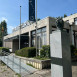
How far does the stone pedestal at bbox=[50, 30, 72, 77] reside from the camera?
433 cm

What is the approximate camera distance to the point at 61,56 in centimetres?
432

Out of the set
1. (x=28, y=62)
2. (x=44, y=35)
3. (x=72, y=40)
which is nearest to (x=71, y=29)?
(x=72, y=40)

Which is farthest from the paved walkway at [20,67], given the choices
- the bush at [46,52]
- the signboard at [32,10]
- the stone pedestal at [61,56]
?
the signboard at [32,10]

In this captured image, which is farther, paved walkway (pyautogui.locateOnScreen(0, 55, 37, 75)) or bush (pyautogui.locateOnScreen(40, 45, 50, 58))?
bush (pyautogui.locateOnScreen(40, 45, 50, 58))

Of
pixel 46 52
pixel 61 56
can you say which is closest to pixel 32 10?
pixel 46 52

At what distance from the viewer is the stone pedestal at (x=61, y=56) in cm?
433

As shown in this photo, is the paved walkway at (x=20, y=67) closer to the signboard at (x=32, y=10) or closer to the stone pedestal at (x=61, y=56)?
the stone pedestal at (x=61, y=56)

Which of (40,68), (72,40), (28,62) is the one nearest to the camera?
(40,68)

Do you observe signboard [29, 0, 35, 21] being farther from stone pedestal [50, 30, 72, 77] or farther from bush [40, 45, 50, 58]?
stone pedestal [50, 30, 72, 77]

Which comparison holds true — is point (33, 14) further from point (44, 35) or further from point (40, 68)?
point (40, 68)

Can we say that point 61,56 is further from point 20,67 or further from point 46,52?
point 46,52

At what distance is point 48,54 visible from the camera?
28.6 feet

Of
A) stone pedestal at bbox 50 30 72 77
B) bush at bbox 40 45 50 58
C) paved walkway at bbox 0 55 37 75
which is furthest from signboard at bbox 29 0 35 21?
stone pedestal at bbox 50 30 72 77

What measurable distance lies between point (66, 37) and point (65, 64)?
130 centimetres
